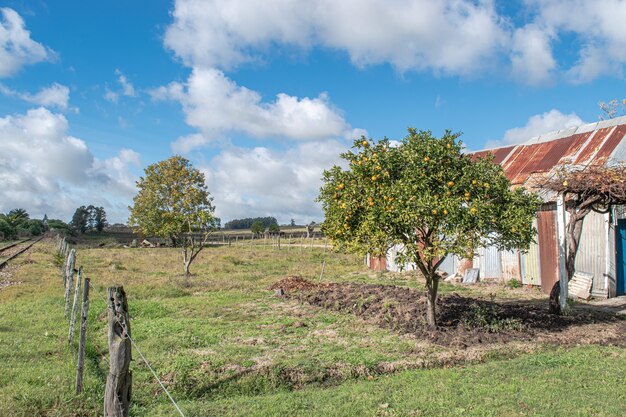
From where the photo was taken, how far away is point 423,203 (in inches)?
330

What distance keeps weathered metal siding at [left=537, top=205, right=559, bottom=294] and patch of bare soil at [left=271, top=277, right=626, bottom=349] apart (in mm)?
2342

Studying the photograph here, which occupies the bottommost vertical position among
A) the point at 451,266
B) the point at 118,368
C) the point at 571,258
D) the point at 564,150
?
the point at 118,368

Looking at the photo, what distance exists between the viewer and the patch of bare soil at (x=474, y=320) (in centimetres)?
896

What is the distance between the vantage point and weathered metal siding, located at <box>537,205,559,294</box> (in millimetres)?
15134

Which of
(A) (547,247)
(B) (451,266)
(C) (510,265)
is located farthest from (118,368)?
(B) (451,266)

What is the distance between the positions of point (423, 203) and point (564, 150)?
13130mm

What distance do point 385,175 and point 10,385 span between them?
23.1 ft

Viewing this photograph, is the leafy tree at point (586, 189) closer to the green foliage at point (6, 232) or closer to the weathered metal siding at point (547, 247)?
the weathered metal siding at point (547, 247)

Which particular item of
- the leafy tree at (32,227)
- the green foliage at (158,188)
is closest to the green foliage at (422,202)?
the green foliage at (158,188)

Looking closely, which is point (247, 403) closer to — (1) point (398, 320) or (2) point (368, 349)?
(2) point (368, 349)

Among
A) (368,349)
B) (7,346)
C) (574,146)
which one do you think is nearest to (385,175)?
(368,349)

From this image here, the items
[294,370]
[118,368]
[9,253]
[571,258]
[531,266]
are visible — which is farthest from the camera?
[9,253]

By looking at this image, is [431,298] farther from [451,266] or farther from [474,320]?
[451,266]

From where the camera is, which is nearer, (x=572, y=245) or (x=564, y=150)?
(x=572, y=245)
